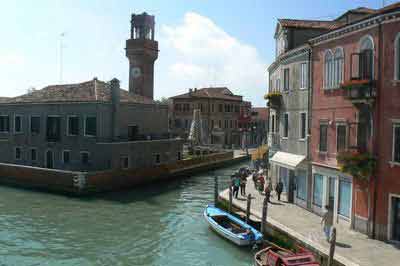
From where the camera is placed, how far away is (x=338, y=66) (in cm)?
1909

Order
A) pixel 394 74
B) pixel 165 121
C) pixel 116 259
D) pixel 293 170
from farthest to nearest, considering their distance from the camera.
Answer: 1. pixel 165 121
2. pixel 293 170
3. pixel 116 259
4. pixel 394 74

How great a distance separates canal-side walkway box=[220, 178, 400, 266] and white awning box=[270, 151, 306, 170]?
6.70ft

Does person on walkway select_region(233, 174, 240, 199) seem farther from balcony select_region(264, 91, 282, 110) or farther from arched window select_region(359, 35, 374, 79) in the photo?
arched window select_region(359, 35, 374, 79)

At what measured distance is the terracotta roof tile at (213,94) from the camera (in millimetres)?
73938

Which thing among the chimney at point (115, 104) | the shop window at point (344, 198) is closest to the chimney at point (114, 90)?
the chimney at point (115, 104)

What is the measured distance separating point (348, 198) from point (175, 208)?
11840mm

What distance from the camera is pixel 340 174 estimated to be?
61.1ft

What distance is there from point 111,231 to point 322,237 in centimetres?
997

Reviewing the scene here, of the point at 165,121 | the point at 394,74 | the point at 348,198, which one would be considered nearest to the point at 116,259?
the point at 348,198

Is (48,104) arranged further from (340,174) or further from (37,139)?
(340,174)

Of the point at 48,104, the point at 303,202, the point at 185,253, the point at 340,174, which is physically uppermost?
the point at 48,104

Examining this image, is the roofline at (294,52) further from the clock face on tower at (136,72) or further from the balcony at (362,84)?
the clock face on tower at (136,72)

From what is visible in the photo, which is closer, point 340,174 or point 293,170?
point 340,174

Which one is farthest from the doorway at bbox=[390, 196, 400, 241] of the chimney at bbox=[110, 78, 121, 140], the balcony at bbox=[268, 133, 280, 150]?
the chimney at bbox=[110, 78, 121, 140]
